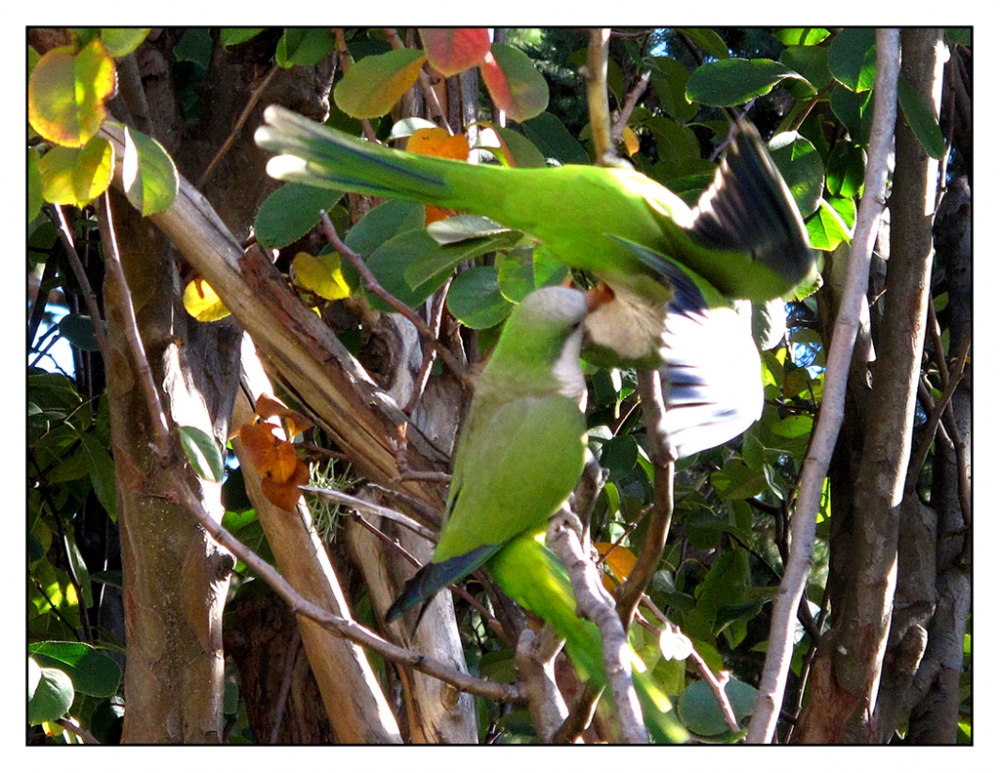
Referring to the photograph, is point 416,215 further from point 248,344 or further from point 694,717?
point 694,717

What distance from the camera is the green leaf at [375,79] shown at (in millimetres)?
1162

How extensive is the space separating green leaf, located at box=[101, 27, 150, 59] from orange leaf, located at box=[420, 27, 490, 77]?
279 millimetres

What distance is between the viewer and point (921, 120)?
131 centimetres

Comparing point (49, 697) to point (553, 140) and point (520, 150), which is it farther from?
point (553, 140)

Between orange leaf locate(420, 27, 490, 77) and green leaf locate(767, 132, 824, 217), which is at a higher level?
orange leaf locate(420, 27, 490, 77)

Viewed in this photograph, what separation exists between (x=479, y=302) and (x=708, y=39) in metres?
0.50

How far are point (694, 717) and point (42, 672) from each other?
2.31ft

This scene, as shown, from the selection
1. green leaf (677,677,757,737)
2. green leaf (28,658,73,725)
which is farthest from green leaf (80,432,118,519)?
green leaf (677,677,757,737)

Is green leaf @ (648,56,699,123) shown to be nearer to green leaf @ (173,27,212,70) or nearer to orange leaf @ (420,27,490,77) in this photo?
orange leaf @ (420,27,490,77)

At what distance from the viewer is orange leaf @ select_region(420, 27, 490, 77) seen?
1.08 m

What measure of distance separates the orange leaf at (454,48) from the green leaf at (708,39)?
355 millimetres

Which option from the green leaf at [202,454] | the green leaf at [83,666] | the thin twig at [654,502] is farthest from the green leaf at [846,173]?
the green leaf at [83,666]

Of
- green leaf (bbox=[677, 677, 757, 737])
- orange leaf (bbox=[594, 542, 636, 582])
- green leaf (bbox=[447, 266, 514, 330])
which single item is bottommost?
green leaf (bbox=[677, 677, 757, 737])

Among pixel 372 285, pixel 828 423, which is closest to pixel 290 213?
pixel 372 285
